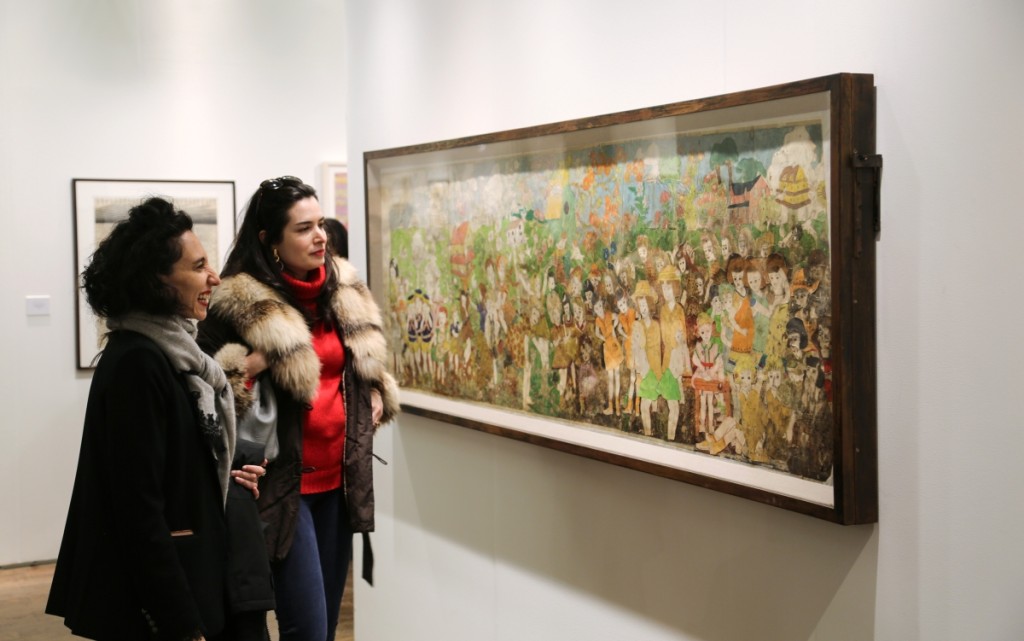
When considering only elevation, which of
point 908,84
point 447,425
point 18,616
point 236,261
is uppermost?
point 908,84

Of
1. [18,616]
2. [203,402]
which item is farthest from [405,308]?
[18,616]

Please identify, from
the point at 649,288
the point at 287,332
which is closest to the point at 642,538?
the point at 649,288

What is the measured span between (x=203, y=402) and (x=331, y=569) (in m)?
1.09

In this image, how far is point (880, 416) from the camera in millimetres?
2391

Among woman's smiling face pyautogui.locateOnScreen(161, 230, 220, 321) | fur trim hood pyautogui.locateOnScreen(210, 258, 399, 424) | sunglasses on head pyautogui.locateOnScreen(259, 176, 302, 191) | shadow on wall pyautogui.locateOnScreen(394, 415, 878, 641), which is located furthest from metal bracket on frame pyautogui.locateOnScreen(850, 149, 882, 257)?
sunglasses on head pyautogui.locateOnScreen(259, 176, 302, 191)

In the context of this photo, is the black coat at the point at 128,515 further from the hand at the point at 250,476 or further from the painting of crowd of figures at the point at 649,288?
the painting of crowd of figures at the point at 649,288

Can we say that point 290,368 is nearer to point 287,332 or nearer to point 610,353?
point 287,332

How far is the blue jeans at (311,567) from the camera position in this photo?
10.6 feet

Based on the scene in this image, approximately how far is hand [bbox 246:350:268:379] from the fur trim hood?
15 millimetres

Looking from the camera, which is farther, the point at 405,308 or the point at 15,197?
the point at 15,197

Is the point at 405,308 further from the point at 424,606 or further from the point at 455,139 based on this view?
the point at 424,606

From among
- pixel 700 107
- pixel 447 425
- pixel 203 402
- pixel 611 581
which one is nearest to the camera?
pixel 203 402

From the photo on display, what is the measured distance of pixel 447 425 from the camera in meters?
4.18

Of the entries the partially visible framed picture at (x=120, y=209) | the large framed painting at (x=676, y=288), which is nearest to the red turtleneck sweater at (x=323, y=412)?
the large framed painting at (x=676, y=288)
